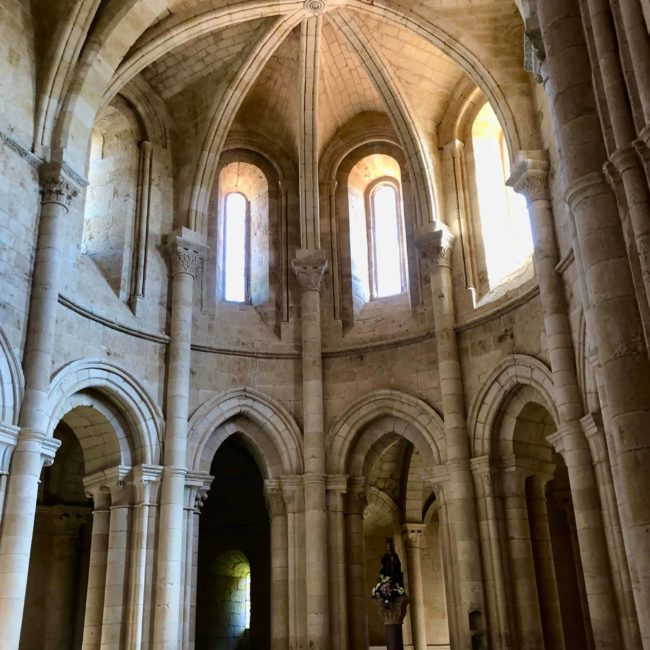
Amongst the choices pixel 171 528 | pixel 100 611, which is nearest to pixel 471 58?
pixel 171 528

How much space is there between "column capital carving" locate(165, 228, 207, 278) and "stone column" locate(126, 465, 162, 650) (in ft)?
13.1

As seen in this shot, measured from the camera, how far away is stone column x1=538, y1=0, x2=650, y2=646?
6766mm

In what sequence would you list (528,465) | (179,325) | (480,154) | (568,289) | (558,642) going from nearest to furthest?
(568,289), (558,642), (528,465), (179,325), (480,154)

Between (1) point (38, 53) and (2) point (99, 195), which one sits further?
(2) point (99, 195)

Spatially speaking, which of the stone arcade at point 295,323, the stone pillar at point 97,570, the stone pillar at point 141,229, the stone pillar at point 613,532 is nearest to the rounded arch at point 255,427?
the stone arcade at point 295,323

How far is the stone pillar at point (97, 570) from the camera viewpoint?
13.7 m

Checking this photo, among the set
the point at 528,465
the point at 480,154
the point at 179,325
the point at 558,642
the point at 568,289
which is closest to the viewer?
the point at 568,289

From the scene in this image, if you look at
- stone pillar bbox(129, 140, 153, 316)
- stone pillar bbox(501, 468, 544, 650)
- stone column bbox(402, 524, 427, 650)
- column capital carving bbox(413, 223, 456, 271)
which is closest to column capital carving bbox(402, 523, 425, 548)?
stone column bbox(402, 524, 427, 650)

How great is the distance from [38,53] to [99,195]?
3279 mm

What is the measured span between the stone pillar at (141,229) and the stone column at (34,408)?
233 cm

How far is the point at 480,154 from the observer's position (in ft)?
55.7

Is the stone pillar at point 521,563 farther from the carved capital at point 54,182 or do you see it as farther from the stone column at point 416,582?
the carved capital at point 54,182

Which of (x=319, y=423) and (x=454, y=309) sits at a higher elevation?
(x=454, y=309)

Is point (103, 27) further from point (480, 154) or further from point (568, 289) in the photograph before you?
point (568, 289)
